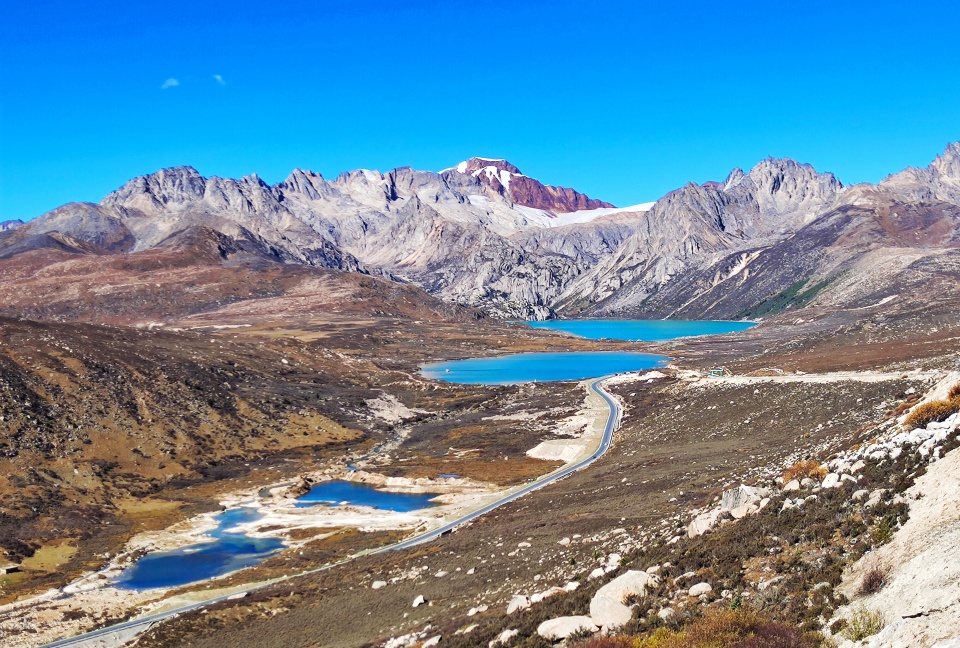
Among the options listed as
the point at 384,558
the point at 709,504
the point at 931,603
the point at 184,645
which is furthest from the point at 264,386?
the point at 931,603

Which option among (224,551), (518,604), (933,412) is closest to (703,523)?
(518,604)

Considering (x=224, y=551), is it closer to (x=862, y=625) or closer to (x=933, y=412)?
(x=933, y=412)

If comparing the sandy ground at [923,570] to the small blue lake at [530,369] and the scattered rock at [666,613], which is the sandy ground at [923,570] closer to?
the scattered rock at [666,613]

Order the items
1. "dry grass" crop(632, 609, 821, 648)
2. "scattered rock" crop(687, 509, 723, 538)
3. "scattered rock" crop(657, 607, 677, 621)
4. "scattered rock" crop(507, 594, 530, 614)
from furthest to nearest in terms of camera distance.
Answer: "scattered rock" crop(687, 509, 723, 538)
"scattered rock" crop(507, 594, 530, 614)
"scattered rock" crop(657, 607, 677, 621)
"dry grass" crop(632, 609, 821, 648)

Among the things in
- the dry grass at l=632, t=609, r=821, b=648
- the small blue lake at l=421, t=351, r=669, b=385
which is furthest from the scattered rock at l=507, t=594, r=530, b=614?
the small blue lake at l=421, t=351, r=669, b=385

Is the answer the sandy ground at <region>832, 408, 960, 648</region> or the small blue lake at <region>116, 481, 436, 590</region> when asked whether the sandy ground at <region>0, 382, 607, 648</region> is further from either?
the sandy ground at <region>832, 408, 960, 648</region>

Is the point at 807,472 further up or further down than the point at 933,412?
further down
